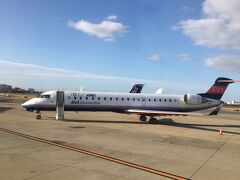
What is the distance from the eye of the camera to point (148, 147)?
597 inches

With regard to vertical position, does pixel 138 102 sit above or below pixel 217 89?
below

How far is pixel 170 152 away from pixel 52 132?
8.42m

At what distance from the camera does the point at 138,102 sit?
30.0 metres

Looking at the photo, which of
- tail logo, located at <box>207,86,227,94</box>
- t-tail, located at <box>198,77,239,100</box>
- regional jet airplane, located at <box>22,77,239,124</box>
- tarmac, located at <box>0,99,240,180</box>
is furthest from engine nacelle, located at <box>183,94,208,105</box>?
tarmac, located at <box>0,99,240,180</box>

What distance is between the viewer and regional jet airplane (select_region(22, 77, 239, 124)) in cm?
2786

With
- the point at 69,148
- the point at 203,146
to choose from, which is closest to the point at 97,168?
the point at 69,148

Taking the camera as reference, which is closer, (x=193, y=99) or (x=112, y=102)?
(x=112, y=102)

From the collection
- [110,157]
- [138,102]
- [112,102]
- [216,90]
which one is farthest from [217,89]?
[110,157]

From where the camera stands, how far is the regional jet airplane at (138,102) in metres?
27.9

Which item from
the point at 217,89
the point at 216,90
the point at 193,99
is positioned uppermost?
the point at 217,89

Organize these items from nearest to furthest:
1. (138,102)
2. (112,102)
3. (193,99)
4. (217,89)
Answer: (112,102), (138,102), (193,99), (217,89)

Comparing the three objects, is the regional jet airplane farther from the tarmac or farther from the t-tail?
the tarmac

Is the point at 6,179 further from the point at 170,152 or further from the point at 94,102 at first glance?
the point at 94,102

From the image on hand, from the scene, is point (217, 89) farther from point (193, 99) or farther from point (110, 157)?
point (110, 157)
